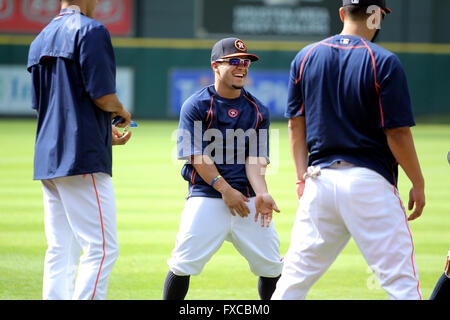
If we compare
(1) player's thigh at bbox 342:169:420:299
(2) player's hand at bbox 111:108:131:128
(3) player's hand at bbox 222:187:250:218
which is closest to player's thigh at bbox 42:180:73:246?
(2) player's hand at bbox 111:108:131:128

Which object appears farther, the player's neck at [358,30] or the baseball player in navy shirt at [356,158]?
the player's neck at [358,30]

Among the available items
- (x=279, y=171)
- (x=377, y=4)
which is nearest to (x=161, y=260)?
(x=377, y=4)

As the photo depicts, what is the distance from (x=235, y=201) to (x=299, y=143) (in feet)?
2.20

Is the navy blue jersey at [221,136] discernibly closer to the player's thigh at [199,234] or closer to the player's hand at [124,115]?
the player's thigh at [199,234]

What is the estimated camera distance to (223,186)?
4227 millimetres

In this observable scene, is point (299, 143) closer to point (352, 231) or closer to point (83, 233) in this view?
point (352, 231)

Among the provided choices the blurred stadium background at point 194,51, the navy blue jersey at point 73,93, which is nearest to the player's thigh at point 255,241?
the navy blue jersey at point 73,93

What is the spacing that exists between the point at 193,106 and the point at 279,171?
9616 millimetres

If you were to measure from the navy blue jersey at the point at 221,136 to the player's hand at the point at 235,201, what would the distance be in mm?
122

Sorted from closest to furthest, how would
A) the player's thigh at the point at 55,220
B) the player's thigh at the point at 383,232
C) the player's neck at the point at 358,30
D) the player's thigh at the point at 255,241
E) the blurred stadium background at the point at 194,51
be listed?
the player's thigh at the point at 383,232 < the player's neck at the point at 358,30 < the player's thigh at the point at 55,220 < the player's thigh at the point at 255,241 < the blurred stadium background at the point at 194,51

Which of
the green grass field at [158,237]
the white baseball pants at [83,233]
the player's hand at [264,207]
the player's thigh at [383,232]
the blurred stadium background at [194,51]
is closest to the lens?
the player's thigh at [383,232]

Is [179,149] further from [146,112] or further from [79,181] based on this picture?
[146,112]

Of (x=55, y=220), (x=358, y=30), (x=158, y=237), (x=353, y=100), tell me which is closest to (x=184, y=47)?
(x=158, y=237)

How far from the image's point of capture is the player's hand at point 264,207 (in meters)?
4.18
